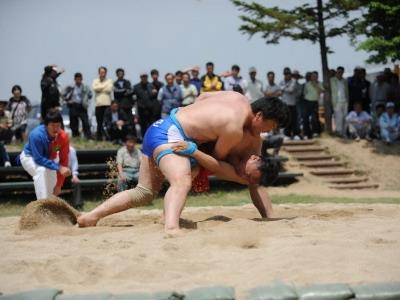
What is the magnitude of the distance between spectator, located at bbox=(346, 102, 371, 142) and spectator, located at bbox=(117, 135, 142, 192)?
188 inches

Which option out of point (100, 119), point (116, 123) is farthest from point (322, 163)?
point (100, 119)

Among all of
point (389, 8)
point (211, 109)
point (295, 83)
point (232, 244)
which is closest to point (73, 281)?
point (232, 244)

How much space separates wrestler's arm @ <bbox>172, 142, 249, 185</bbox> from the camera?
13.9 ft

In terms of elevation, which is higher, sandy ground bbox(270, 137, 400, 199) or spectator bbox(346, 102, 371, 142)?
spectator bbox(346, 102, 371, 142)

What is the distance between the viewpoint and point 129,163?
26.5 feet

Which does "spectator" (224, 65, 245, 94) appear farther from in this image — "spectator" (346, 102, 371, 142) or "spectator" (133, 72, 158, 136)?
"spectator" (346, 102, 371, 142)

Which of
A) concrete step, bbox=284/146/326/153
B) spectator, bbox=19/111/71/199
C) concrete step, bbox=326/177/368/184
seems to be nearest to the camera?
spectator, bbox=19/111/71/199

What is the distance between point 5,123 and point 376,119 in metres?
6.72

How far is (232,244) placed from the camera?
347 centimetres

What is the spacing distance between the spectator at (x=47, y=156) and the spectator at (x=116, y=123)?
3.65 m

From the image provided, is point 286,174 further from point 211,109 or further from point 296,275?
point 296,275

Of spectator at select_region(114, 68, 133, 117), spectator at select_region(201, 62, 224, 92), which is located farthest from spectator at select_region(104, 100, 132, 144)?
spectator at select_region(201, 62, 224, 92)

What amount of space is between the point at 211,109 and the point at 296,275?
1737mm

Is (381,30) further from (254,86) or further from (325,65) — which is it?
(254,86)
